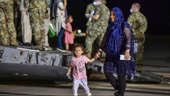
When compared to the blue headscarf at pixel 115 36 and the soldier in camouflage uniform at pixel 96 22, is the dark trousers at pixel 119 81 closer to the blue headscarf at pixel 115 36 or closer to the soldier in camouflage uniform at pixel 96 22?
the blue headscarf at pixel 115 36

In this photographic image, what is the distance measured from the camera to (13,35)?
1452 cm

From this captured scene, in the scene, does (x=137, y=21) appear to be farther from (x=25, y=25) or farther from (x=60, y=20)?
(x=25, y=25)

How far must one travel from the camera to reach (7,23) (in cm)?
1445

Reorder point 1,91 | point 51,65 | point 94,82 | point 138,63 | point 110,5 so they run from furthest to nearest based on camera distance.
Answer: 1. point 110,5
2. point 138,63
3. point 94,82
4. point 51,65
5. point 1,91

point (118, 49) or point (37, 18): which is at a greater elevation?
point (37, 18)

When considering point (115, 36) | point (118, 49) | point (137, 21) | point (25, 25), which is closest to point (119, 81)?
point (118, 49)

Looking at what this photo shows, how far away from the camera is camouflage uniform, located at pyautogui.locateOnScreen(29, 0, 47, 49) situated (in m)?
14.6

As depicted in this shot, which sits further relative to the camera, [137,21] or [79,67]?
[137,21]

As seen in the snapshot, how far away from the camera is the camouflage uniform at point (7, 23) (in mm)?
14081

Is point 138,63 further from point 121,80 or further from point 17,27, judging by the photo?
point 121,80

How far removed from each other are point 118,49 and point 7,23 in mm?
→ 4555

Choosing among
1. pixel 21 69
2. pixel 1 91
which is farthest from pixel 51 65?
pixel 1 91

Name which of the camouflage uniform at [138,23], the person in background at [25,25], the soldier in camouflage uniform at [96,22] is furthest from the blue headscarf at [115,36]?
the soldier in camouflage uniform at [96,22]

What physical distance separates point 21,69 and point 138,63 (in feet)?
19.2
